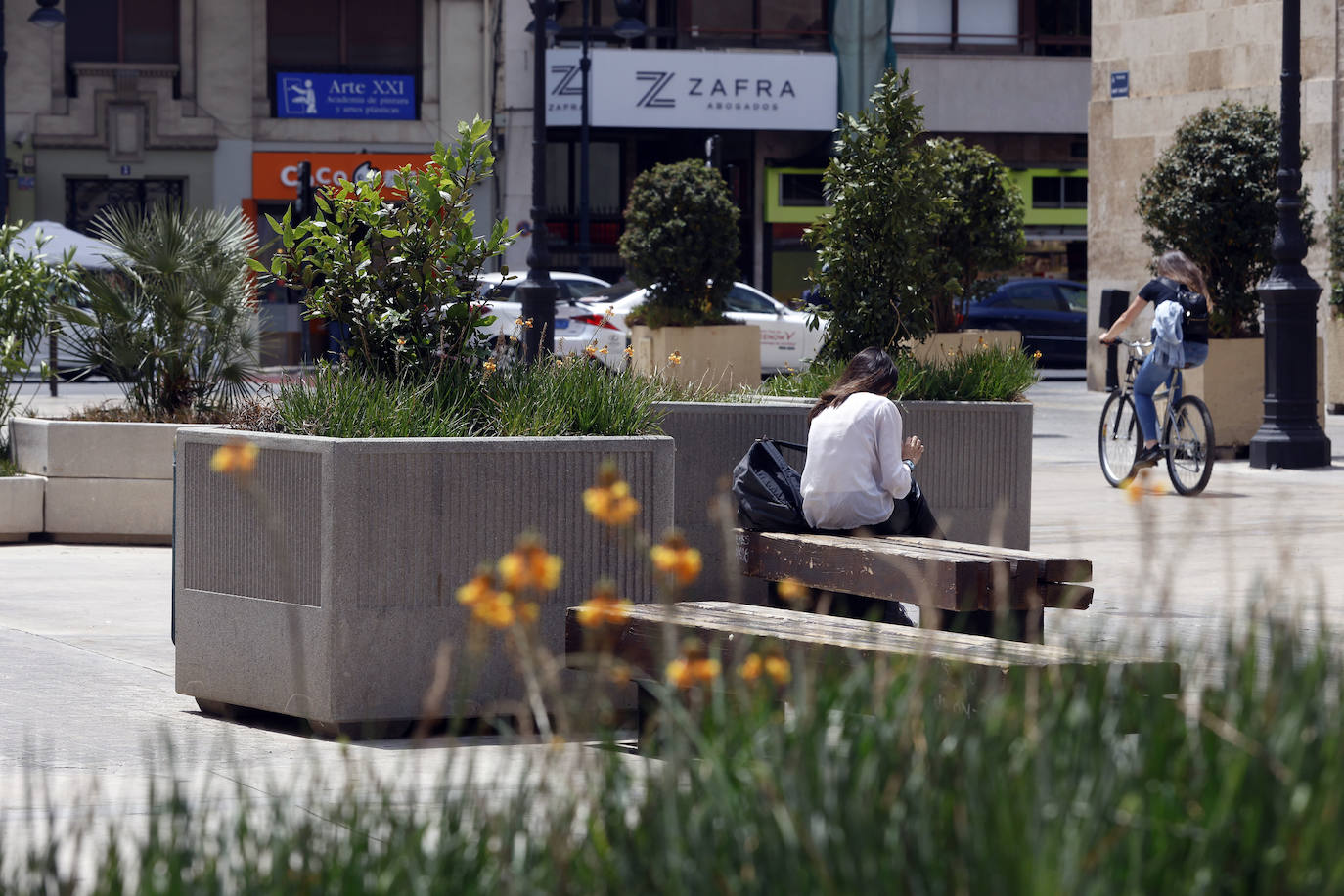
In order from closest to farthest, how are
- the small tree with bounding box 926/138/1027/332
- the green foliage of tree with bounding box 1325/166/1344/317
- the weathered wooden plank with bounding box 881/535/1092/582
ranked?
the weathered wooden plank with bounding box 881/535/1092/582
the green foliage of tree with bounding box 1325/166/1344/317
the small tree with bounding box 926/138/1027/332

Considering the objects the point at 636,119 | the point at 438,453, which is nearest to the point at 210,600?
the point at 438,453

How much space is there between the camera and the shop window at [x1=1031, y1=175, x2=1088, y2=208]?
145ft

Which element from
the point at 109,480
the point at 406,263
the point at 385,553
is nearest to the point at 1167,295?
the point at 109,480

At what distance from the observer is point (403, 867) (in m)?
3.17

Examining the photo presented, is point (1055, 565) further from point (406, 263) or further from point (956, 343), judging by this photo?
point (956, 343)

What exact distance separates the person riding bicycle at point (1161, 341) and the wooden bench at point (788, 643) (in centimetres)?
826

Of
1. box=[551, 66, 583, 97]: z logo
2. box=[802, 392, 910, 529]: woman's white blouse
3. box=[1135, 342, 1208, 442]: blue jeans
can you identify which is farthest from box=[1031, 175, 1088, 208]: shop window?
box=[802, 392, 910, 529]: woman's white blouse

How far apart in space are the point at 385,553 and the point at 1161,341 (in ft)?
28.3

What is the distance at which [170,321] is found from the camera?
1291 centimetres

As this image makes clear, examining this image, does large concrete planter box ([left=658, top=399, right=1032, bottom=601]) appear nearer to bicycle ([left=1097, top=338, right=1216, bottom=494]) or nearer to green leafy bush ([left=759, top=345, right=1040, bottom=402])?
green leafy bush ([left=759, top=345, right=1040, bottom=402])

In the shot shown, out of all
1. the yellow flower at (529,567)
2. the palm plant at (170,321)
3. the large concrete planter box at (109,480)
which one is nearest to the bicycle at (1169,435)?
Answer: the palm plant at (170,321)

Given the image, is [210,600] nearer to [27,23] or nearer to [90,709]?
[90,709]

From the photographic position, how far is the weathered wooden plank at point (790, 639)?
4957 millimetres

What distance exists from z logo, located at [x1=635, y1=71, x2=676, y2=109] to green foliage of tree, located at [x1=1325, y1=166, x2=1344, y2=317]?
20831 mm
